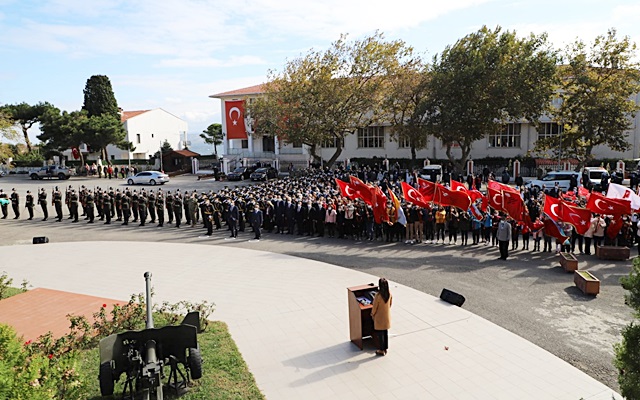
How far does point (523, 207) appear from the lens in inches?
615

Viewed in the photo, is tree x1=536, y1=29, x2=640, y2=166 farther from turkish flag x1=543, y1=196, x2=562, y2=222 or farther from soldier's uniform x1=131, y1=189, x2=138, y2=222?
soldier's uniform x1=131, y1=189, x2=138, y2=222

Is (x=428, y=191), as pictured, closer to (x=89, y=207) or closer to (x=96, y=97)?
(x=89, y=207)

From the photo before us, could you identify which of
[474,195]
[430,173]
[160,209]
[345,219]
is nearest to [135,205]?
[160,209]

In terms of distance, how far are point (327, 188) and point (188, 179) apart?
2567 centimetres

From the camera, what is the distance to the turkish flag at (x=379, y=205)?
1709 centimetres

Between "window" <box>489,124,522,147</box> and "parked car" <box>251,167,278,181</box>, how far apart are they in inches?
829

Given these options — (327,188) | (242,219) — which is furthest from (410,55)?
(242,219)

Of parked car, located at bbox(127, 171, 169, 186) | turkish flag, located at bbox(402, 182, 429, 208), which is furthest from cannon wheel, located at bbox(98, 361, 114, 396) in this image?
parked car, located at bbox(127, 171, 169, 186)

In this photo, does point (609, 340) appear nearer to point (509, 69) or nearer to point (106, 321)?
point (106, 321)

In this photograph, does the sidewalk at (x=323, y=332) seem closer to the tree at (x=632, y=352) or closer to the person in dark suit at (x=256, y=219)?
the tree at (x=632, y=352)

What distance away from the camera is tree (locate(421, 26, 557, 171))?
98.7 ft

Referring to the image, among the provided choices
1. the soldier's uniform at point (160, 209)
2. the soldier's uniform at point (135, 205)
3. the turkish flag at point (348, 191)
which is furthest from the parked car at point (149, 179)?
the turkish flag at point (348, 191)

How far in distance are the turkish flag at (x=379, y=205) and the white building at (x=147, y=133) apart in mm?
48584

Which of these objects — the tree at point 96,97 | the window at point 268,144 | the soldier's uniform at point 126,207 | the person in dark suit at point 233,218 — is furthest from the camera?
the tree at point 96,97
